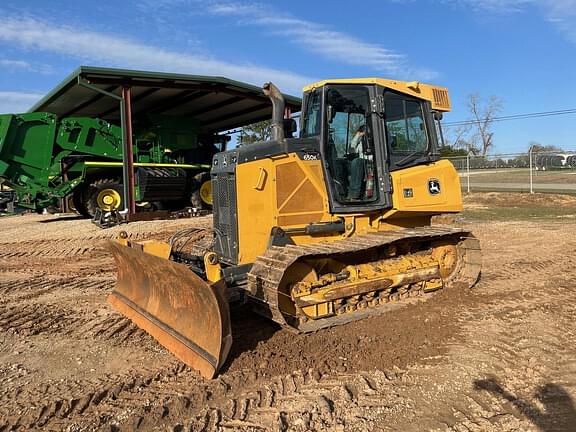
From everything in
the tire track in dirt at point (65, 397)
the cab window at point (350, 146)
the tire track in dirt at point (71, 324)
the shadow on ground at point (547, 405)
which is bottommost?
the shadow on ground at point (547, 405)

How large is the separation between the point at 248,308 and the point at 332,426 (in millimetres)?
2921

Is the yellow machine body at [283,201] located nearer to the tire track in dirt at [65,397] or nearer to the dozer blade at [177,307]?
the dozer blade at [177,307]

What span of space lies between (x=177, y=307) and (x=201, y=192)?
13.0 m

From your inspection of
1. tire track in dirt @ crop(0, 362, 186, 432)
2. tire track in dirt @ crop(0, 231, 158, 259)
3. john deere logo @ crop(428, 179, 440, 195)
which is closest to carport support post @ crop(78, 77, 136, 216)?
tire track in dirt @ crop(0, 231, 158, 259)

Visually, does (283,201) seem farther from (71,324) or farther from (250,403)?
(71,324)

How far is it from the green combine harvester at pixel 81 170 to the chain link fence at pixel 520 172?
13462mm

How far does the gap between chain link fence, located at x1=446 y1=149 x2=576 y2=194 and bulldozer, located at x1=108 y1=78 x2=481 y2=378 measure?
17.6 metres

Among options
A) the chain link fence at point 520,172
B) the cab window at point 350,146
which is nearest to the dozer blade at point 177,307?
the cab window at point 350,146

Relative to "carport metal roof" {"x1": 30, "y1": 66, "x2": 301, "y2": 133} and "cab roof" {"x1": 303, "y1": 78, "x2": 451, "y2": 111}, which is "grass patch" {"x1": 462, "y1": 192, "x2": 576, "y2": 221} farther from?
"cab roof" {"x1": 303, "y1": 78, "x2": 451, "y2": 111}

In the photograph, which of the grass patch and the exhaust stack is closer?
the exhaust stack

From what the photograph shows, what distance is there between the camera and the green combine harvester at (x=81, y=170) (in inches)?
635

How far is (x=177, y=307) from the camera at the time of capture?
518 centimetres

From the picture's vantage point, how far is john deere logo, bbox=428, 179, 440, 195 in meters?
6.87

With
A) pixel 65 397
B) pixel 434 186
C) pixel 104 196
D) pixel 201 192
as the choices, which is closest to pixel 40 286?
pixel 65 397
